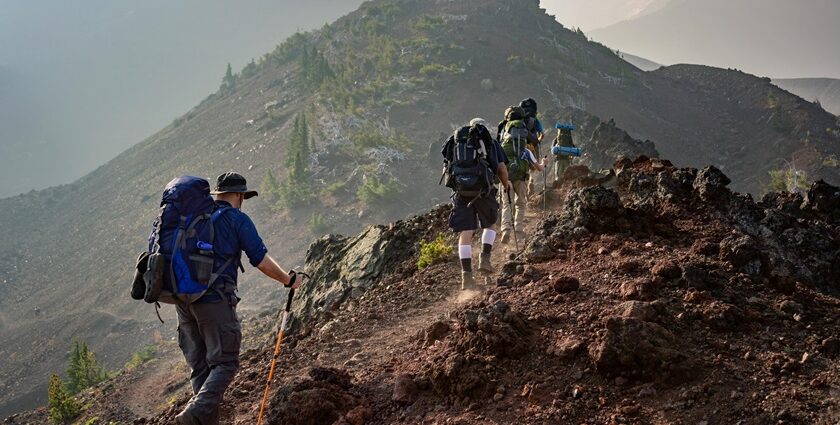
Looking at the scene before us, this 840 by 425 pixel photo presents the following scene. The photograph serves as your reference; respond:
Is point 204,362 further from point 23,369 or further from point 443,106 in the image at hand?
point 443,106

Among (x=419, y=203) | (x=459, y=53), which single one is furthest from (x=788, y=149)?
(x=459, y=53)

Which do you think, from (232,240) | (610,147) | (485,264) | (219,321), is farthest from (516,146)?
(610,147)

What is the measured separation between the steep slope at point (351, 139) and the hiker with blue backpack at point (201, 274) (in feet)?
Answer: 122

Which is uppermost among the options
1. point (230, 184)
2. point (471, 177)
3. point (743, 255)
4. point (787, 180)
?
point (230, 184)

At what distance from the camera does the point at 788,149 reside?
5509 cm

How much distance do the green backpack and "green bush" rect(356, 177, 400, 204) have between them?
42.6 meters

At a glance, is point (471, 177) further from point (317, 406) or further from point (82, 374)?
point (82, 374)

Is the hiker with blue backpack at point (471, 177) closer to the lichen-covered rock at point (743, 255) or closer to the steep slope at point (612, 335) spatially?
the steep slope at point (612, 335)

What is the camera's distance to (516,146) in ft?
34.7

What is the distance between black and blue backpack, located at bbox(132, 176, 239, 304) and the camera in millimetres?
4887

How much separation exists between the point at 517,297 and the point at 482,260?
212 cm

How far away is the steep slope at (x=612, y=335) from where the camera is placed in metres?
4.32

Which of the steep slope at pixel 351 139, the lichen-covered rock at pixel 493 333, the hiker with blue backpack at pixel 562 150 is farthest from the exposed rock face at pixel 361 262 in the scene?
the steep slope at pixel 351 139

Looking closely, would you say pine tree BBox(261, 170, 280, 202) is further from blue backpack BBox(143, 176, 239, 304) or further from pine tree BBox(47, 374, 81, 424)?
blue backpack BBox(143, 176, 239, 304)
